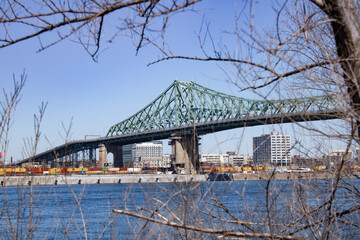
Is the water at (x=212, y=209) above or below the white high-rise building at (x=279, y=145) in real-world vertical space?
below

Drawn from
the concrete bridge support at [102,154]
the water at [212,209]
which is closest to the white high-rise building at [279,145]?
the water at [212,209]

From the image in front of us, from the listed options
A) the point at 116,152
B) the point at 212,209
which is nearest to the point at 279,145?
the point at 212,209

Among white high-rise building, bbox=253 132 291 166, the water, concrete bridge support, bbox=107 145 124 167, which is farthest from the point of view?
concrete bridge support, bbox=107 145 124 167

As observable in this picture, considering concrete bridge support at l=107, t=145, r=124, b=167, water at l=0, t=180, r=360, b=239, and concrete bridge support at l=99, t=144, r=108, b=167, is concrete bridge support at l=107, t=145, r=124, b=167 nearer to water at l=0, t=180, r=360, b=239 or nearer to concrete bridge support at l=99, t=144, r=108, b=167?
concrete bridge support at l=99, t=144, r=108, b=167

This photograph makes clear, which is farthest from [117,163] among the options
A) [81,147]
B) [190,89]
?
[190,89]

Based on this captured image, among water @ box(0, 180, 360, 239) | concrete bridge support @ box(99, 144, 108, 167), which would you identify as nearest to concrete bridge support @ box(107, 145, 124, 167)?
concrete bridge support @ box(99, 144, 108, 167)

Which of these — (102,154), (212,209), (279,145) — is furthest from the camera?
(102,154)

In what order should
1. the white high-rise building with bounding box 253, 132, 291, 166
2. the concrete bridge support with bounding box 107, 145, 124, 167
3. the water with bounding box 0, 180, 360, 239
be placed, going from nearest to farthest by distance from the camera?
1. the water with bounding box 0, 180, 360, 239
2. the white high-rise building with bounding box 253, 132, 291, 166
3. the concrete bridge support with bounding box 107, 145, 124, 167

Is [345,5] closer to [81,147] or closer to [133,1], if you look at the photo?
[133,1]

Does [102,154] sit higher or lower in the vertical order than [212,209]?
higher

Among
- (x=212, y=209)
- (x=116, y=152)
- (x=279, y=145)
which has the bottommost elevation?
(x=212, y=209)

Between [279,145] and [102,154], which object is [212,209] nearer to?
[279,145]

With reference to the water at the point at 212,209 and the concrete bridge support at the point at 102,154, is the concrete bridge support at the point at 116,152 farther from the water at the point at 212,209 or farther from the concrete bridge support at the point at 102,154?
the water at the point at 212,209

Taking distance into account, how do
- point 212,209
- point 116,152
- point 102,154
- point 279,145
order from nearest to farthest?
point 212,209 → point 279,145 → point 116,152 → point 102,154
